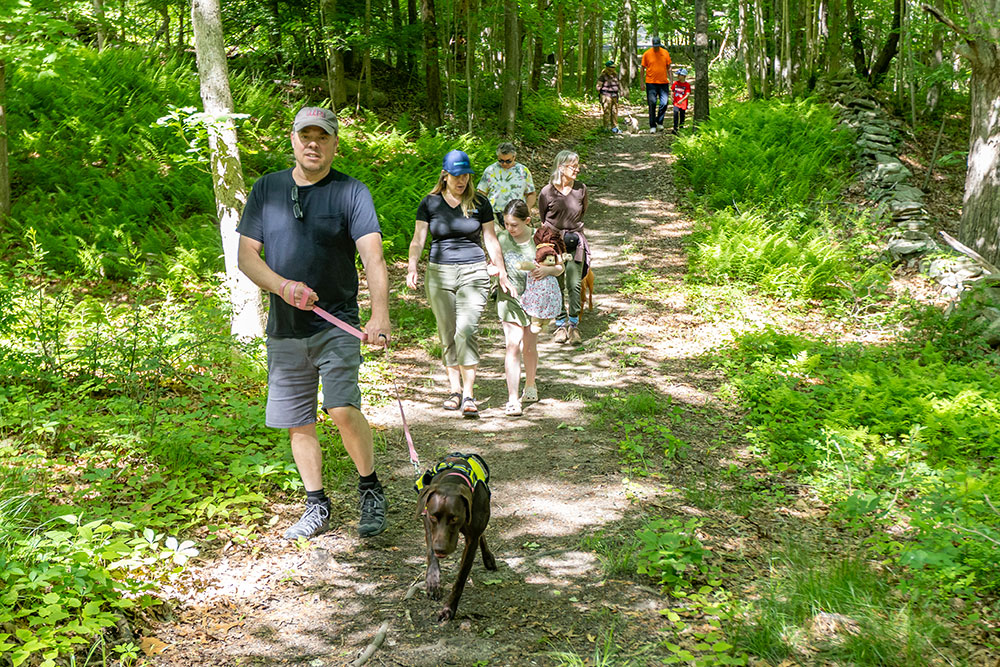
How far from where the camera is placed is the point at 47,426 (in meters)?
4.78

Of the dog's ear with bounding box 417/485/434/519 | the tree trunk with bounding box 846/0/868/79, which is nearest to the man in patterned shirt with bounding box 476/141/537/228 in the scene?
the dog's ear with bounding box 417/485/434/519

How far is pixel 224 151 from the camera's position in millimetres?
7074

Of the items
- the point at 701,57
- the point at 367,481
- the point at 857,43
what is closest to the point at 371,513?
the point at 367,481

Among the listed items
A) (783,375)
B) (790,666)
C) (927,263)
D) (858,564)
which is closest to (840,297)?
(927,263)

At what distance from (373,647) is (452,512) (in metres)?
0.75

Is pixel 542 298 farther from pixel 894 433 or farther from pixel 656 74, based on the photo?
pixel 656 74

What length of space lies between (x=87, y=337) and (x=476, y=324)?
12.1 feet

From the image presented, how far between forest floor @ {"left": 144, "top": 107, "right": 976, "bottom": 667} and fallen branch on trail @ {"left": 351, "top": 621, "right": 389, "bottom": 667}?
0.14 feet

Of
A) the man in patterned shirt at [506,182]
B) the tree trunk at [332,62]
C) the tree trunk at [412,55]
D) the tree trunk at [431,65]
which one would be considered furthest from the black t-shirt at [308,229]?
the tree trunk at [412,55]

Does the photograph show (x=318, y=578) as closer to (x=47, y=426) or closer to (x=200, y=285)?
(x=47, y=426)

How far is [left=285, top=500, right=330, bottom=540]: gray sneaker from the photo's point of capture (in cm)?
437

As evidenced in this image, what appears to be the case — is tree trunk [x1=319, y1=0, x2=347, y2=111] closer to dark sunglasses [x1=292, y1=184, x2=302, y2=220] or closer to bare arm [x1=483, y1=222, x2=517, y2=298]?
bare arm [x1=483, y1=222, x2=517, y2=298]

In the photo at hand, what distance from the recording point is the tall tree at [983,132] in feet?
29.4

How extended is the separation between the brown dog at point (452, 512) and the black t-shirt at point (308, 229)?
122 cm
